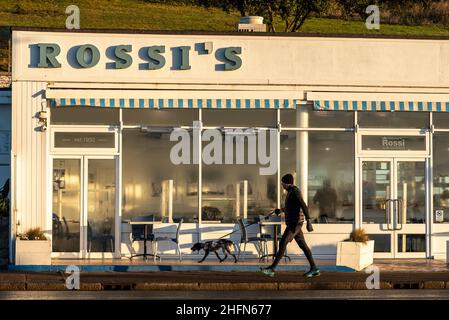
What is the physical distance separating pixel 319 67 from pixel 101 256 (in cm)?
614

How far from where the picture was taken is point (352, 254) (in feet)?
79.0

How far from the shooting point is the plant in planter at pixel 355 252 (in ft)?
78.8

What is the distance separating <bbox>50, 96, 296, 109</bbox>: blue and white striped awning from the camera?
25344 millimetres

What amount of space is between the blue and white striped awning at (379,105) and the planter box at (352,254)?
320cm

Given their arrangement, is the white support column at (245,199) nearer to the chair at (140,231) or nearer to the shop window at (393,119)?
the chair at (140,231)

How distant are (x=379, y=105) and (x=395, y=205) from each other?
7.33 ft

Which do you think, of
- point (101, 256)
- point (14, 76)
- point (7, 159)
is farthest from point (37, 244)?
point (7, 159)

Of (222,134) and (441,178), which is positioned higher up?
(222,134)

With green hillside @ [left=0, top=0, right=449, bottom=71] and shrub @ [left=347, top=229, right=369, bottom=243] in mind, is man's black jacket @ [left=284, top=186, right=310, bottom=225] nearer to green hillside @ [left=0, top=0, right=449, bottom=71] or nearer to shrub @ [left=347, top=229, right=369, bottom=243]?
shrub @ [left=347, top=229, right=369, bottom=243]

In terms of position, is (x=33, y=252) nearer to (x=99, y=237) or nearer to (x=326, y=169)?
(x=99, y=237)

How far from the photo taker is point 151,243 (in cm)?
2564

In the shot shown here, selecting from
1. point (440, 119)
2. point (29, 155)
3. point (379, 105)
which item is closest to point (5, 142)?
point (29, 155)

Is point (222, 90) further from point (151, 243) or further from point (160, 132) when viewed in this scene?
point (151, 243)

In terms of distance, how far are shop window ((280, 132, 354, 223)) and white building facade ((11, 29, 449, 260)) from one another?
0.09 feet
